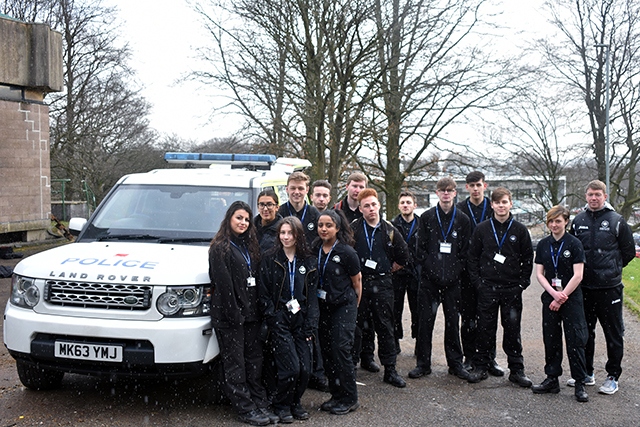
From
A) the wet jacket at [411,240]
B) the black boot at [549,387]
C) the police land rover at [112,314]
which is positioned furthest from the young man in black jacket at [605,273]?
the police land rover at [112,314]

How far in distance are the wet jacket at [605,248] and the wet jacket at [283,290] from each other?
8.80 feet

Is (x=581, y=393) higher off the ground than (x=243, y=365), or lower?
lower

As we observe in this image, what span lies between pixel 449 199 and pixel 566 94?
2846 cm

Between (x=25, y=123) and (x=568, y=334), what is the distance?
14980 millimetres

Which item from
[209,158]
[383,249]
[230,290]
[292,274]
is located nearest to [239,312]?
[230,290]

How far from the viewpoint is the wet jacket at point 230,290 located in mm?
4863

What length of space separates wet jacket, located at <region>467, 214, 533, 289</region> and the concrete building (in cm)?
Answer: 1350

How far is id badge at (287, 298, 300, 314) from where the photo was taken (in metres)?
5.06

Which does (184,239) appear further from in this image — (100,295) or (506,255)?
(506,255)

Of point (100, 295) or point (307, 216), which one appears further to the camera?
point (307, 216)

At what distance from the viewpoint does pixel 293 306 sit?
16.6 ft

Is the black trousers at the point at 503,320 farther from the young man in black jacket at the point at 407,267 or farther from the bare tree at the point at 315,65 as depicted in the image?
the bare tree at the point at 315,65

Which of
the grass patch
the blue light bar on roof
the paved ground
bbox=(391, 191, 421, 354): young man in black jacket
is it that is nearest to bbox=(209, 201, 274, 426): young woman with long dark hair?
the paved ground

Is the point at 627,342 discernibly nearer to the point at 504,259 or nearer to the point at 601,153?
the point at 504,259
